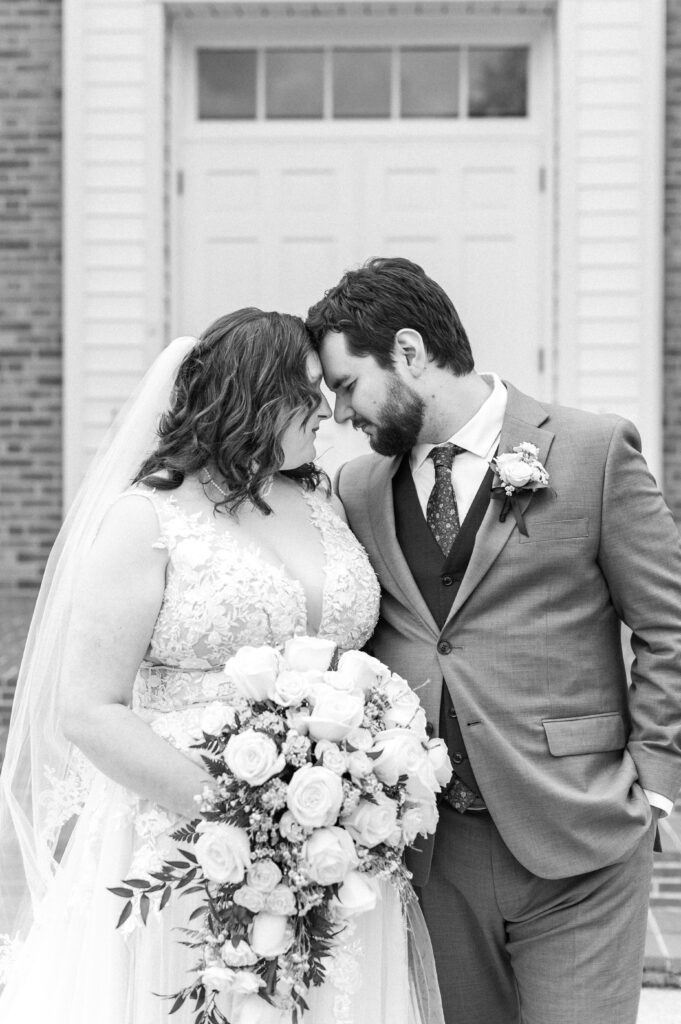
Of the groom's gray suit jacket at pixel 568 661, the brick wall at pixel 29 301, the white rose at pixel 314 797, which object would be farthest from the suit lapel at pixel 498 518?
the brick wall at pixel 29 301

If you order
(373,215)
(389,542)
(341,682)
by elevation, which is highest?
(373,215)

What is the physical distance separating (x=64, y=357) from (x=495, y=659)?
5294mm

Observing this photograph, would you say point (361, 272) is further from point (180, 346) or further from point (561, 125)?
point (561, 125)

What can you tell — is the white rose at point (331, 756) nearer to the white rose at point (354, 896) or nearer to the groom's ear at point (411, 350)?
the white rose at point (354, 896)

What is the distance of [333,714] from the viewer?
2033mm

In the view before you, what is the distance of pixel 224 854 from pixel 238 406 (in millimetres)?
975

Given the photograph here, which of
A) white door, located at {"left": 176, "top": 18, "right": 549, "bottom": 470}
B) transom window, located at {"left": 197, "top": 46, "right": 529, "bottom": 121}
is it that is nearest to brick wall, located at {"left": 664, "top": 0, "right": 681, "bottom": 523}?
white door, located at {"left": 176, "top": 18, "right": 549, "bottom": 470}

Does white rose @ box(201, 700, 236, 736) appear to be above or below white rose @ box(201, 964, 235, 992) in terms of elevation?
above

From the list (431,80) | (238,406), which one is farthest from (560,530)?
(431,80)

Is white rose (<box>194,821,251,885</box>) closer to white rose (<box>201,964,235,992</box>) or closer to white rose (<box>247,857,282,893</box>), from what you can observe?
white rose (<box>247,857,282,893</box>)

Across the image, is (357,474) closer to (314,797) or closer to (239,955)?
(314,797)

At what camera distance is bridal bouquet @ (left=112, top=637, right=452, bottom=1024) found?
1998mm

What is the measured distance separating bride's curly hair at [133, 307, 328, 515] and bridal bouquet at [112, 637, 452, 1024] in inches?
20.4

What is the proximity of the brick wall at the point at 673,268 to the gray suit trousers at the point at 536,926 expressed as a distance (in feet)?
16.0
